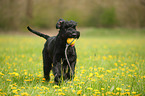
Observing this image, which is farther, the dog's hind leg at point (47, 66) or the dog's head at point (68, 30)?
the dog's hind leg at point (47, 66)

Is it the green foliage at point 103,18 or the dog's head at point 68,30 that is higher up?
the green foliage at point 103,18

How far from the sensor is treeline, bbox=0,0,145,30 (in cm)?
3466

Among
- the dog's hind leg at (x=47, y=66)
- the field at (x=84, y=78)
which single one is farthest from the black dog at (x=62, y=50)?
the dog's hind leg at (x=47, y=66)

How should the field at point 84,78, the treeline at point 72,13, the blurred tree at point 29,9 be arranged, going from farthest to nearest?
the blurred tree at point 29,9 < the treeline at point 72,13 < the field at point 84,78

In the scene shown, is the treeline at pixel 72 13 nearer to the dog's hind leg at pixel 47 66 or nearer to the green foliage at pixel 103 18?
the green foliage at pixel 103 18

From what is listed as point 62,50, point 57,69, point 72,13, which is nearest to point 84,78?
point 57,69

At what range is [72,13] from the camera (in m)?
35.3

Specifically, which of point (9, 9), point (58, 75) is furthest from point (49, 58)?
point (9, 9)

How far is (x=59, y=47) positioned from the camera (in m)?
3.37

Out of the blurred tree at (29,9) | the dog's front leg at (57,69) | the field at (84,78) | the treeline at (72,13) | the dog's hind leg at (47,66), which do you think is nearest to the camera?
the field at (84,78)

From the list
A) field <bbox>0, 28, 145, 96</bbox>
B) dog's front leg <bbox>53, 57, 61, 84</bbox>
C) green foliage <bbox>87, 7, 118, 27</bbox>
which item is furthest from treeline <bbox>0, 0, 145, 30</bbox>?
dog's front leg <bbox>53, 57, 61, 84</bbox>

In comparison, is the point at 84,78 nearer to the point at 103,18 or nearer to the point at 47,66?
the point at 47,66

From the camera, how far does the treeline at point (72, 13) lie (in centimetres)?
3466

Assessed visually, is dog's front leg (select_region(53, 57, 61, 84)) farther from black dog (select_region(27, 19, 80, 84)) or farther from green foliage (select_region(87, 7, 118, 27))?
green foliage (select_region(87, 7, 118, 27))
